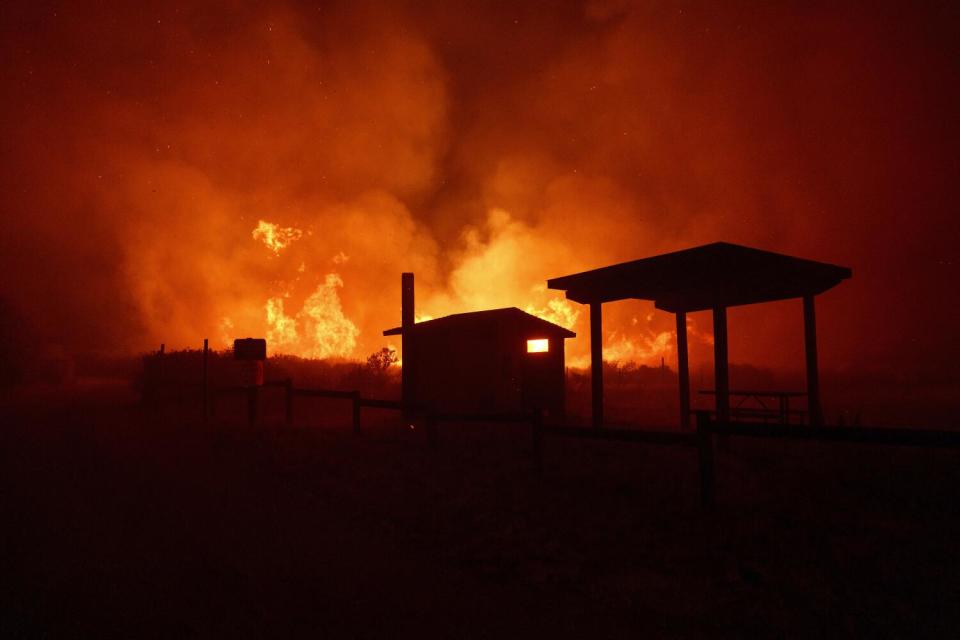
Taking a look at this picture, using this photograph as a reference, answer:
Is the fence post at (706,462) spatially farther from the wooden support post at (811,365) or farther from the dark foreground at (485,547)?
the wooden support post at (811,365)

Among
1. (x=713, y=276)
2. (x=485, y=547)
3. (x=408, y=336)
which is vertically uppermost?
(x=713, y=276)

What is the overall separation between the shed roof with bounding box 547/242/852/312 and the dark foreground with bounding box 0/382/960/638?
367cm

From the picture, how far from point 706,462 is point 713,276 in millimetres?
5675

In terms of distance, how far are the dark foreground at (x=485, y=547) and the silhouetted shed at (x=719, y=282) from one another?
2808 millimetres

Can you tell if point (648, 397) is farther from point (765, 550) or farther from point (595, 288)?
point (765, 550)

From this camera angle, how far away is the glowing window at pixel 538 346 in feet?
65.3

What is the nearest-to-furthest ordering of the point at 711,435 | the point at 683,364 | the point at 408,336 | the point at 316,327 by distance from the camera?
the point at 711,435, the point at 683,364, the point at 408,336, the point at 316,327

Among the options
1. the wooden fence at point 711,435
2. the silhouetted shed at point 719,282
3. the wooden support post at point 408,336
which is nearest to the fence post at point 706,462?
the wooden fence at point 711,435

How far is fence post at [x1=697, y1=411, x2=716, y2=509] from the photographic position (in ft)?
21.1

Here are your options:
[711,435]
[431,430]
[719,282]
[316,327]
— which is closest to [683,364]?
[719,282]

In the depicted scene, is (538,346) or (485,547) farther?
(538,346)

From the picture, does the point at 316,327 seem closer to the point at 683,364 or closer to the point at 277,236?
the point at 277,236

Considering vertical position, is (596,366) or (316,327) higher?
(316,327)

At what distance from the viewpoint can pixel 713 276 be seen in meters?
11.1
